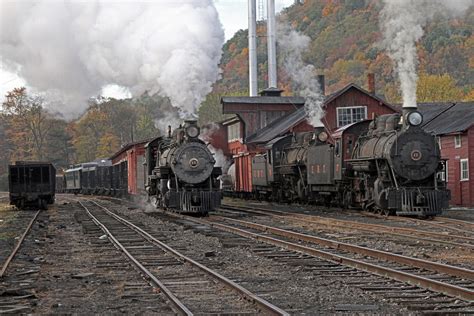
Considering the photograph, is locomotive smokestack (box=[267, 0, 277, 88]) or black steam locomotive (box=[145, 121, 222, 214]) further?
locomotive smokestack (box=[267, 0, 277, 88])

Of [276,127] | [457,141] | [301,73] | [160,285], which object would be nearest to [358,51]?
[301,73]

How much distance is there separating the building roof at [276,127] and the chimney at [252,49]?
13.2m

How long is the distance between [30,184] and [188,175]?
41.0ft

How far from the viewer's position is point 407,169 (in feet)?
74.9

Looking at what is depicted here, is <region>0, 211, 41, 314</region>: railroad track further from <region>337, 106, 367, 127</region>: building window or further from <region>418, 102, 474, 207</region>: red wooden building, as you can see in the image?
<region>337, 106, 367, 127</region>: building window

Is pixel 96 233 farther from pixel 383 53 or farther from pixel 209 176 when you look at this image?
pixel 383 53

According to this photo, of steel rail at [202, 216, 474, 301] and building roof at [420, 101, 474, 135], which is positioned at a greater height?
building roof at [420, 101, 474, 135]

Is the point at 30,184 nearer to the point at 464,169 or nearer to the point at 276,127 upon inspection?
the point at 464,169

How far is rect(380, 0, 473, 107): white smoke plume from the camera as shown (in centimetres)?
2175

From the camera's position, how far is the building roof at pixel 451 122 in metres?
31.6

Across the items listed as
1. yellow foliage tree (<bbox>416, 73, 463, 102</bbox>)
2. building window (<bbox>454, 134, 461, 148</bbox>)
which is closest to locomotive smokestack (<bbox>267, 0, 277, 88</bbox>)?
yellow foliage tree (<bbox>416, 73, 463, 102</bbox>)

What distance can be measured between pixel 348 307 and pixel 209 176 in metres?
18.7

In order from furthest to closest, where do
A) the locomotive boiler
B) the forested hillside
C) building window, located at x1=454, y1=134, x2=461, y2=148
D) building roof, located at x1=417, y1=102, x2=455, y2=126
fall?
the forested hillside → building roof, located at x1=417, y1=102, x2=455, y2=126 → building window, located at x1=454, y1=134, x2=461, y2=148 → the locomotive boiler

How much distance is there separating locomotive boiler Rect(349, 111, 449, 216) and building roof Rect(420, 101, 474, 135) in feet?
22.4
